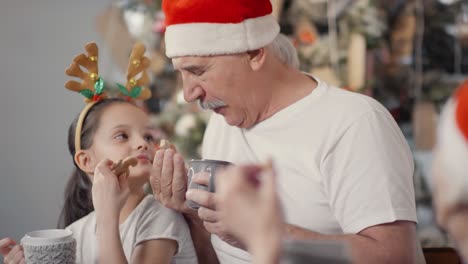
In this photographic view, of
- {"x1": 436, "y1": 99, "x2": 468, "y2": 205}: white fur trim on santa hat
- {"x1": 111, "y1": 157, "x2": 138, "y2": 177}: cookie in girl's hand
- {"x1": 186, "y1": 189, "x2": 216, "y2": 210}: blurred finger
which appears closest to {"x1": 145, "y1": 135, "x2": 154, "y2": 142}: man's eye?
{"x1": 111, "y1": 157, "x2": 138, "y2": 177}: cookie in girl's hand

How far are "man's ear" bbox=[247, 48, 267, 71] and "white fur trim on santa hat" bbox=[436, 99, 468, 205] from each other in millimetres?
810

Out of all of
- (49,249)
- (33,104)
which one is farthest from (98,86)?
(33,104)

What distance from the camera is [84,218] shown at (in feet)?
6.50

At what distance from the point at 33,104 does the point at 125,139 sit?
240cm

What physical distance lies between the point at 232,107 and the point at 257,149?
0.15m

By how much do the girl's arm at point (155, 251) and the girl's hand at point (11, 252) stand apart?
292 millimetres

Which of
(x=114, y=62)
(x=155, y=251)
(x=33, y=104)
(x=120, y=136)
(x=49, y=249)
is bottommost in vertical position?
(x=33, y=104)

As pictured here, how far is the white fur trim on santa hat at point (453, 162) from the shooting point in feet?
2.91

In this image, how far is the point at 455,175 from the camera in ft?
2.93

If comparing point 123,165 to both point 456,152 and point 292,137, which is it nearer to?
point 292,137

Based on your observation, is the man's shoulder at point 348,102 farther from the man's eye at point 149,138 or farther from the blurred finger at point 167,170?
the man's eye at point 149,138

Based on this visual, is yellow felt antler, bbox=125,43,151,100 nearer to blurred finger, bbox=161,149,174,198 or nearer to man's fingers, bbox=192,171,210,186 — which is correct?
blurred finger, bbox=161,149,174,198

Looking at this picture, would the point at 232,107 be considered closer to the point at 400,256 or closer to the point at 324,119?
the point at 324,119

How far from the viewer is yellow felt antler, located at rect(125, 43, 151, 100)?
194cm
